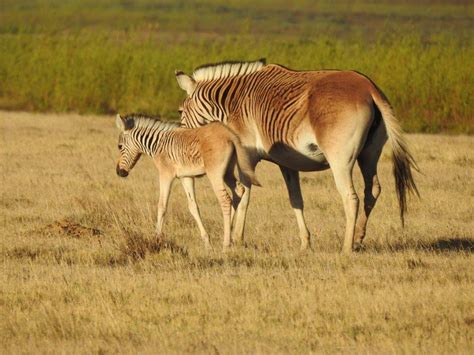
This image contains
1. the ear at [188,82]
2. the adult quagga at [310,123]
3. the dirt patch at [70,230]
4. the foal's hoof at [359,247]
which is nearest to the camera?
the adult quagga at [310,123]

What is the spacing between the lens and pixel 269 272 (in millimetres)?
9555

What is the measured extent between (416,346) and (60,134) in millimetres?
14009

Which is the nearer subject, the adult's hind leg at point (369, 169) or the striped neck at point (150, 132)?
the adult's hind leg at point (369, 169)

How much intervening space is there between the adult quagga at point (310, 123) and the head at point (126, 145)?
67 cm

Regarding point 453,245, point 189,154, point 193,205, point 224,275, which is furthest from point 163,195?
point 453,245

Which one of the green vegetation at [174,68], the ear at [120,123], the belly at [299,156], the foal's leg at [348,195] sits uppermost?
the green vegetation at [174,68]

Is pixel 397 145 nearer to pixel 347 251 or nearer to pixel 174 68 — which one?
pixel 347 251

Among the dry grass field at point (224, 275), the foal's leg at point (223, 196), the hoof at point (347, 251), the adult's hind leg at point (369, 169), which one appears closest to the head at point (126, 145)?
the dry grass field at point (224, 275)

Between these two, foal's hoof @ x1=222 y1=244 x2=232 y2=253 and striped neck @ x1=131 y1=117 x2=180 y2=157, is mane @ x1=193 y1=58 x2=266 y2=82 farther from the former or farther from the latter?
foal's hoof @ x1=222 y1=244 x2=232 y2=253

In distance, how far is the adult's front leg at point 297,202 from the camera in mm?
11062

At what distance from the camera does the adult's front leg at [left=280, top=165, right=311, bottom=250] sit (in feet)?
36.3

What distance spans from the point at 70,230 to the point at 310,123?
2.68m

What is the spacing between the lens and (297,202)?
1138 centimetres

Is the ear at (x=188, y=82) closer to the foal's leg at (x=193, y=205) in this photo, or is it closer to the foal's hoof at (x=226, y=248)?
the foal's leg at (x=193, y=205)
